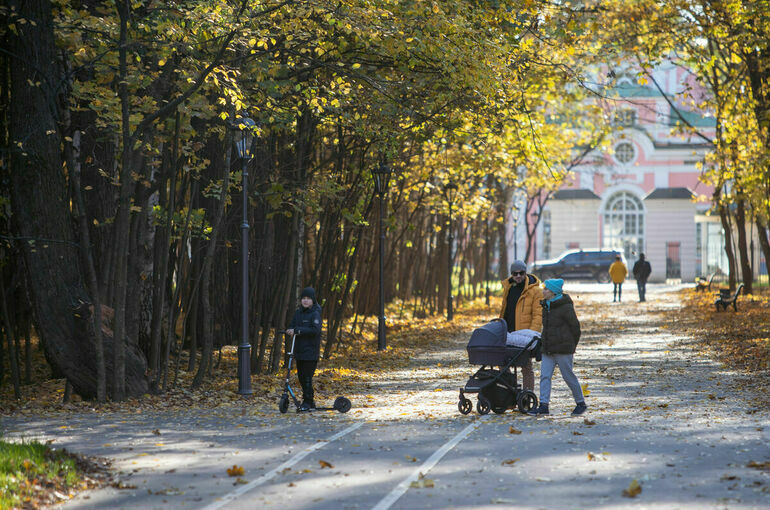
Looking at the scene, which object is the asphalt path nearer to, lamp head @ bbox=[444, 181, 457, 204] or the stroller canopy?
the stroller canopy

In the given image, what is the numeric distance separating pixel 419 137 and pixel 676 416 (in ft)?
27.9

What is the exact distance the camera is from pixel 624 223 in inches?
2520

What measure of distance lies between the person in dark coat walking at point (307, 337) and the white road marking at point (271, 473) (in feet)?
5.02

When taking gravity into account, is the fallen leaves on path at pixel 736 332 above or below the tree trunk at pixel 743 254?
below

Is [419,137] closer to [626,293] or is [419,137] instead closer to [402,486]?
[402,486]

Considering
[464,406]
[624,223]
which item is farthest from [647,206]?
[464,406]

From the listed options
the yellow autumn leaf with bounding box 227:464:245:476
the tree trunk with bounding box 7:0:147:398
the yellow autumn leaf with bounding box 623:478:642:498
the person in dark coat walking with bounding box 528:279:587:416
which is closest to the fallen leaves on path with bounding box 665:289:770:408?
the person in dark coat walking with bounding box 528:279:587:416

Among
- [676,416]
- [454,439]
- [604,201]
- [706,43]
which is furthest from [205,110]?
[604,201]

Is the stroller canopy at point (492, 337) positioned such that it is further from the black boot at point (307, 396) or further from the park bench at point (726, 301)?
the park bench at point (726, 301)

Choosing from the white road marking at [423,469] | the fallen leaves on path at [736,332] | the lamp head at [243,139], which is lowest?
the fallen leaves on path at [736,332]

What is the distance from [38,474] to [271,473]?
172cm

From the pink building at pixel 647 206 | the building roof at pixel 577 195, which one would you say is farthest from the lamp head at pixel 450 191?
the building roof at pixel 577 195

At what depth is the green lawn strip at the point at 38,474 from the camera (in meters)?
7.16

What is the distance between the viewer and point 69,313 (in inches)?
525
